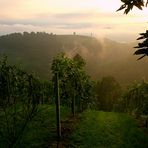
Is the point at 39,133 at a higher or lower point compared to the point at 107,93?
higher

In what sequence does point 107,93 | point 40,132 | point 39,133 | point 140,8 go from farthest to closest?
point 107,93, point 40,132, point 39,133, point 140,8

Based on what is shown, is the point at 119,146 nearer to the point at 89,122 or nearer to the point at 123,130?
the point at 123,130

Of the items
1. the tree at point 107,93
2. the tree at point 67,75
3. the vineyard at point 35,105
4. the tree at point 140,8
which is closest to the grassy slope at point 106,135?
the vineyard at point 35,105

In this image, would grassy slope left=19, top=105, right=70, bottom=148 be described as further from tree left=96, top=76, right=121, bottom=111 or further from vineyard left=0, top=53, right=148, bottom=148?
tree left=96, top=76, right=121, bottom=111

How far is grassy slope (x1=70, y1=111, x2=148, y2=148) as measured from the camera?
21.0 meters

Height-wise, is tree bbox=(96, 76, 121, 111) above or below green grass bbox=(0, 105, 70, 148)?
below

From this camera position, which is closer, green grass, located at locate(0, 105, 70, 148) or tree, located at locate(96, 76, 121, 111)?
green grass, located at locate(0, 105, 70, 148)

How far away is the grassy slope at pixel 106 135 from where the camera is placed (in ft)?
68.8

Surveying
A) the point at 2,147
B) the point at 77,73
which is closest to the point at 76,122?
the point at 77,73

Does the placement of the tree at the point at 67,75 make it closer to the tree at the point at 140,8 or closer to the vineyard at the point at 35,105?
the vineyard at the point at 35,105

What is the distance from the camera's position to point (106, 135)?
23250 mm

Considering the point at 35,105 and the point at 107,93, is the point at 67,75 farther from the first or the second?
the point at 107,93

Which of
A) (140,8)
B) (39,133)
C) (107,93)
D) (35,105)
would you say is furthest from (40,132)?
(107,93)

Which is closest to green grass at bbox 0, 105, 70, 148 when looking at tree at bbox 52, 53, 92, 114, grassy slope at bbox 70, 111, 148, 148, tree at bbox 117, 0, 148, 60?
grassy slope at bbox 70, 111, 148, 148
